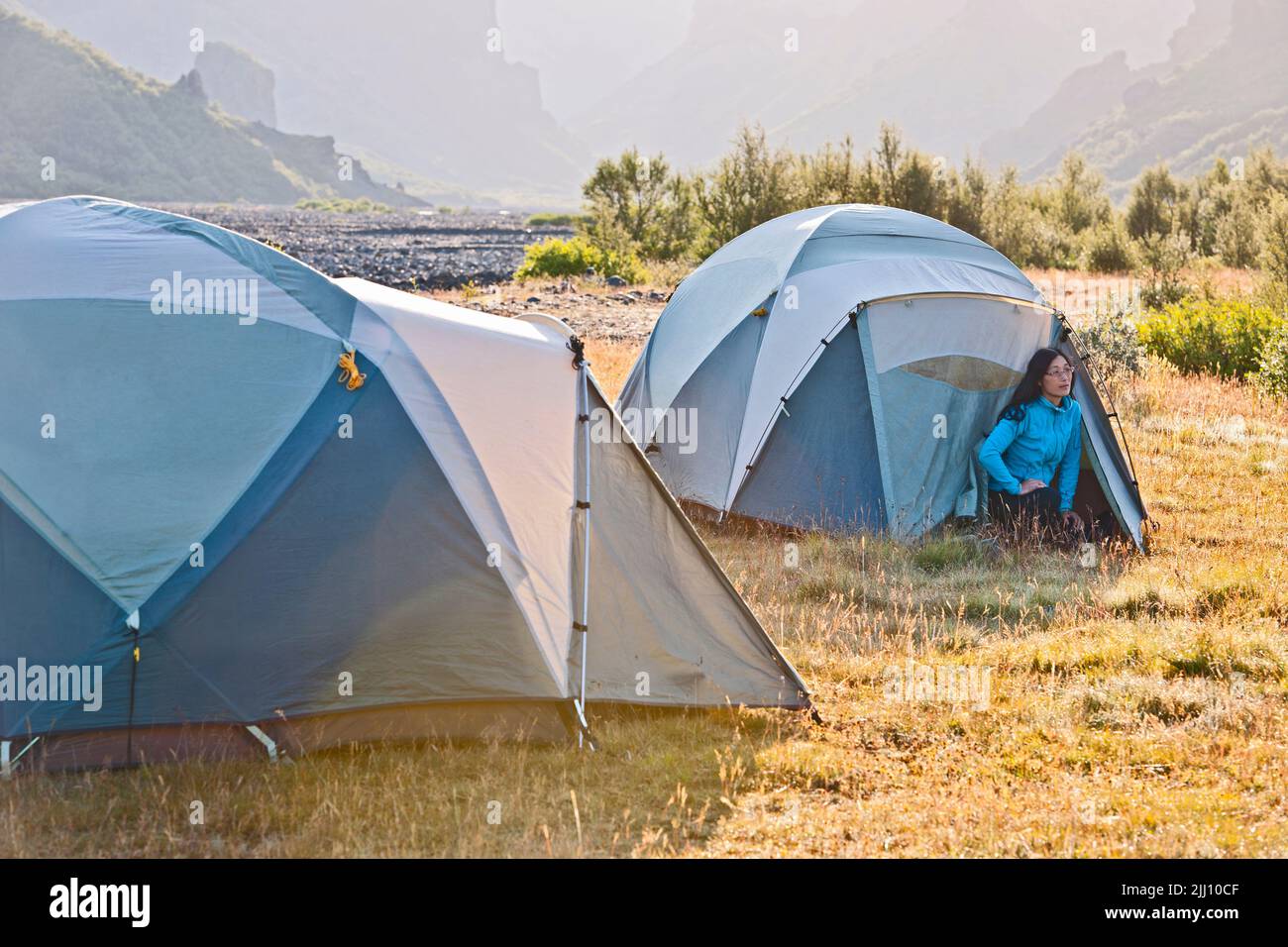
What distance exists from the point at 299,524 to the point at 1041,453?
543 centimetres

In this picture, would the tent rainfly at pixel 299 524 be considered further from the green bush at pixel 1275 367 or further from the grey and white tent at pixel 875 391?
the green bush at pixel 1275 367

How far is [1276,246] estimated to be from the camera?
17938mm

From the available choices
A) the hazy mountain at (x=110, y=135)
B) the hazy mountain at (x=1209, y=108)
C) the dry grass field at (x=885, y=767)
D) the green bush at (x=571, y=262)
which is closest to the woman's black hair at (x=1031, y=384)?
the dry grass field at (x=885, y=767)

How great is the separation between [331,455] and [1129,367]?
1148cm

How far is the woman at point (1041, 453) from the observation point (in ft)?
26.4

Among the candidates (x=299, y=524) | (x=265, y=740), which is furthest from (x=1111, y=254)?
(x=265, y=740)

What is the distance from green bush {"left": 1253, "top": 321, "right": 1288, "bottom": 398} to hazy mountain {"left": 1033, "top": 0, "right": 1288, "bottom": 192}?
5193 inches

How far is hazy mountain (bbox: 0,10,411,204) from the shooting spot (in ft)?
387

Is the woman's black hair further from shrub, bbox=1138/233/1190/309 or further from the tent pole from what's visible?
shrub, bbox=1138/233/1190/309

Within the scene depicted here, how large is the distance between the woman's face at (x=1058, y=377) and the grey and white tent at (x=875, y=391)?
0.35 m

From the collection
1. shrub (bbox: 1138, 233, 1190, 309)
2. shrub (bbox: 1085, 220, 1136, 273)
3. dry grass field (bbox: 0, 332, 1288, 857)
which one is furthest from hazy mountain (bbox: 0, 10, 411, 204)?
dry grass field (bbox: 0, 332, 1288, 857)
